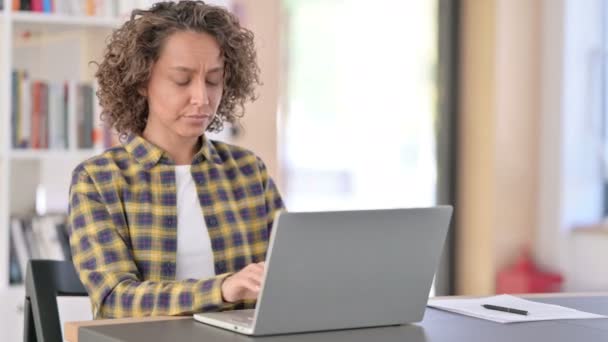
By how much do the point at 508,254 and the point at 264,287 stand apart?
11.6ft

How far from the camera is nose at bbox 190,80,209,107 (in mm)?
2182

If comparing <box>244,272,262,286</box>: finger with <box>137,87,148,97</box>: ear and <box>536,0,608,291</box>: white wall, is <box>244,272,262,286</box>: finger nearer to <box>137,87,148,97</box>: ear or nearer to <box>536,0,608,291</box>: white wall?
<box>137,87,148,97</box>: ear

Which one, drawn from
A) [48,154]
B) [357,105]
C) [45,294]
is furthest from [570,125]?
[45,294]

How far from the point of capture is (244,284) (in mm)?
1819

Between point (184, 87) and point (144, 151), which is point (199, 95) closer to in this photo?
point (184, 87)

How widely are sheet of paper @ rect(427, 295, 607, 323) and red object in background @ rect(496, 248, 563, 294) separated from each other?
2.78 meters

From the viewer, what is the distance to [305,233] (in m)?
1.65

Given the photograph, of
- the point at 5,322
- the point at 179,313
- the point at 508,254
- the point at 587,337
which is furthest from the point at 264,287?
the point at 508,254

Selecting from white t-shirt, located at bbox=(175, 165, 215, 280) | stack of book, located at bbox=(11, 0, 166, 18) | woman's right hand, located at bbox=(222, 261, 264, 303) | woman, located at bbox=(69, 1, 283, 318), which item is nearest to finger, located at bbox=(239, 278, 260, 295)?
woman's right hand, located at bbox=(222, 261, 264, 303)

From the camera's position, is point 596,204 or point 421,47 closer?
point 596,204

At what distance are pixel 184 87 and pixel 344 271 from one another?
62 cm

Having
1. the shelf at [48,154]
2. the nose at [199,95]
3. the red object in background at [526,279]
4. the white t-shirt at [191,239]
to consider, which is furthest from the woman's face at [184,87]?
the red object in background at [526,279]

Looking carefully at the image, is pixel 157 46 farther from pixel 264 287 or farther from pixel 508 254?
pixel 508 254

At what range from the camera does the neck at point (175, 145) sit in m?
2.27
